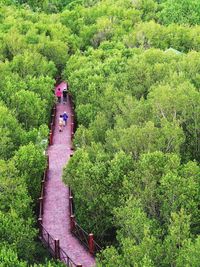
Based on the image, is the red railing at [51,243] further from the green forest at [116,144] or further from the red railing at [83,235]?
the red railing at [83,235]

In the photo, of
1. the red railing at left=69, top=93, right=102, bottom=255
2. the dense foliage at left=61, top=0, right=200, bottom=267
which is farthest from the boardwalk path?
the dense foliage at left=61, top=0, right=200, bottom=267

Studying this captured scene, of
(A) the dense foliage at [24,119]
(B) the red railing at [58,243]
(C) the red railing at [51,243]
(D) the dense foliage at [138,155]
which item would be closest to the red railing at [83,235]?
(B) the red railing at [58,243]

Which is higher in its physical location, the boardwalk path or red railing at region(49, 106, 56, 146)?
red railing at region(49, 106, 56, 146)

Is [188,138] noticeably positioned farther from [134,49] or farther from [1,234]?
[134,49]

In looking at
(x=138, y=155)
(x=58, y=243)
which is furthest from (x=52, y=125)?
(x=58, y=243)

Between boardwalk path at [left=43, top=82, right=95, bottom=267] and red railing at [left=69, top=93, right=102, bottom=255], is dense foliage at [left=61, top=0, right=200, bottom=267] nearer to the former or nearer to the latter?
red railing at [left=69, top=93, right=102, bottom=255]

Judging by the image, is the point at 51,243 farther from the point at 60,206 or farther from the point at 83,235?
the point at 60,206
